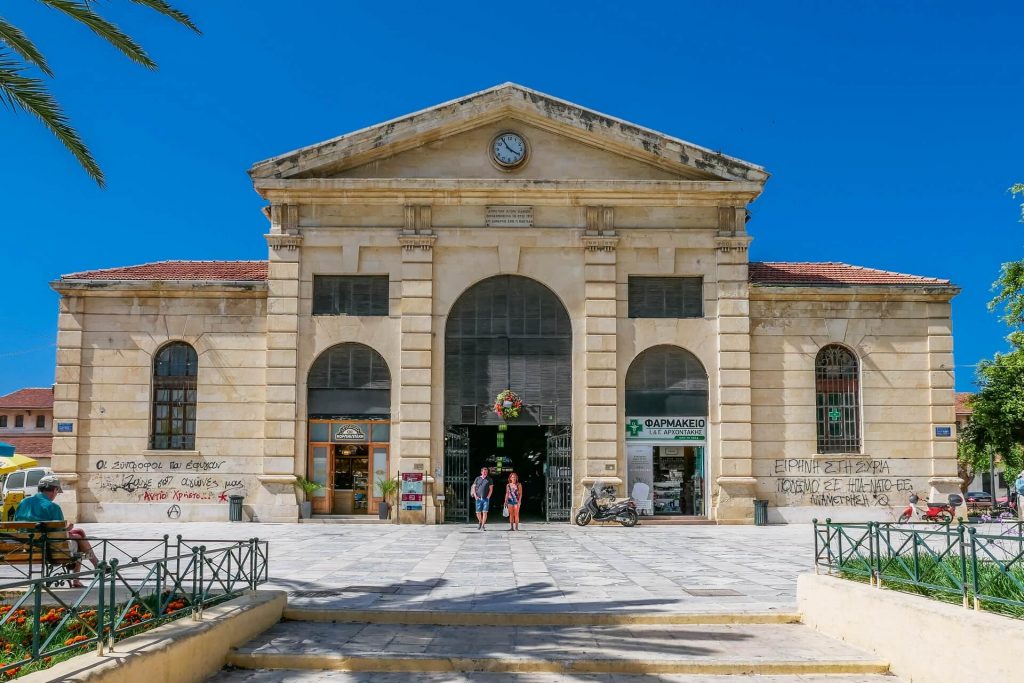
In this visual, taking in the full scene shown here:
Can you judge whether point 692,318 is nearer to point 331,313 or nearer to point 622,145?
point 622,145

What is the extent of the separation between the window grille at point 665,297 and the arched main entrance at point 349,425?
7.98 m

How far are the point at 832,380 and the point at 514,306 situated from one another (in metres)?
10.2

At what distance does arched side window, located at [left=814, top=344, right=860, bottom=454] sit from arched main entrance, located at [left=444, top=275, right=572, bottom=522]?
781 cm

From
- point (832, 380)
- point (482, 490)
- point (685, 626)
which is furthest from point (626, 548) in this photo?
point (832, 380)

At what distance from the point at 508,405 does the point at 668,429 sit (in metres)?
4.98

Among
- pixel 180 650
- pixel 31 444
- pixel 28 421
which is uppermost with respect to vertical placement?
pixel 28 421

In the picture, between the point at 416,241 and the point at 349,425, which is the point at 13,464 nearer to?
the point at 349,425

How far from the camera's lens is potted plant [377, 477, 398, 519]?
2741cm

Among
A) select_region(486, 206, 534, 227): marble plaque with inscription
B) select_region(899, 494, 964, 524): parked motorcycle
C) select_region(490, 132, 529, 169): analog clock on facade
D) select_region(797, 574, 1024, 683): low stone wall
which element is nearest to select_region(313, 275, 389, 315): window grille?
select_region(486, 206, 534, 227): marble plaque with inscription

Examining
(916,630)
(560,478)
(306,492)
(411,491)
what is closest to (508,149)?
(560,478)

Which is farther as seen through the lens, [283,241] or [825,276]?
[825,276]

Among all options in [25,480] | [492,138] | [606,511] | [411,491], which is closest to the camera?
[606,511]

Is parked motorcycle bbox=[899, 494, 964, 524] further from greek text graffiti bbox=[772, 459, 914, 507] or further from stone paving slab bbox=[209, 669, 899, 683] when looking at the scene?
stone paving slab bbox=[209, 669, 899, 683]

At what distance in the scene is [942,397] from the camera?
1121 inches
